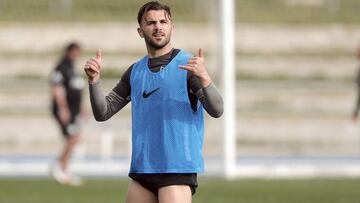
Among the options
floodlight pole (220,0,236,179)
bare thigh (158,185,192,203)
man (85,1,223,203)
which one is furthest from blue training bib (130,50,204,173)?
floodlight pole (220,0,236,179)

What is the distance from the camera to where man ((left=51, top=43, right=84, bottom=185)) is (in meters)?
18.2

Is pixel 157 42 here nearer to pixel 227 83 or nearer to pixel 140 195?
pixel 140 195

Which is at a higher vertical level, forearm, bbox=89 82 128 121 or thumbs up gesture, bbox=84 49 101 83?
thumbs up gesture, bbox=84 49 101 83

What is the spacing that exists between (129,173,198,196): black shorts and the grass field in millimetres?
7285

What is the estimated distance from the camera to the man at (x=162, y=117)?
7.17 m

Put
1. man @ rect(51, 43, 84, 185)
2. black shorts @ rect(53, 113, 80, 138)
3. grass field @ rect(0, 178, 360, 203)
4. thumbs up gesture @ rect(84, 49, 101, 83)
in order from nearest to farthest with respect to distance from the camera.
Answer: thumbs up gesture @ rect(84, 49, 101, 83), grass field @ rect(0, 178, 360, 203), man @ rect(51, 43, 84, 185), black shorts @ rect(53, 113, 80, 138)

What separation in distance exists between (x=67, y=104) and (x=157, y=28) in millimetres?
12002

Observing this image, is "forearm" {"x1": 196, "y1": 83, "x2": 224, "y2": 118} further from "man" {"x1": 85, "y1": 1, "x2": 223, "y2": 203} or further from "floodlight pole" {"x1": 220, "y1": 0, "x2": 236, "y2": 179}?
"floodlight pole" {"x1": 220, "y1": 0, "x2": 236, "y2": 179}

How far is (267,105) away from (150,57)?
21710mm

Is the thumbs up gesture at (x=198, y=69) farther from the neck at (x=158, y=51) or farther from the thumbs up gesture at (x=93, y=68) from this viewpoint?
the thumbs up gesture at (x=93, y=68)

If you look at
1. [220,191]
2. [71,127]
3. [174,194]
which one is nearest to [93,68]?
[174,194]

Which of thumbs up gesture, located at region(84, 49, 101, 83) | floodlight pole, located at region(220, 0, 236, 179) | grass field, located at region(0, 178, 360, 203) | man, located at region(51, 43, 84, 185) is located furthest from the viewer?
floodlight pole, located at region(220, 0, 236, 179)

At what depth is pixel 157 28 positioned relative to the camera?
714 centimetres

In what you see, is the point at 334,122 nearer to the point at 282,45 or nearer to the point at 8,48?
the point at 282,45
